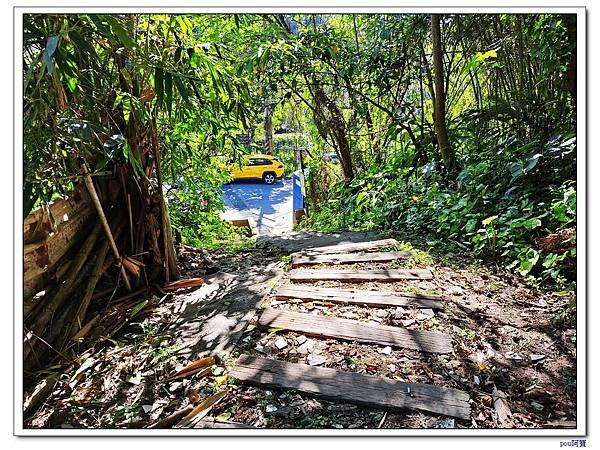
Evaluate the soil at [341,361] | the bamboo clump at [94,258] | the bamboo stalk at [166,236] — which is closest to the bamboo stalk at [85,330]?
the bamboo clump at [94,258]

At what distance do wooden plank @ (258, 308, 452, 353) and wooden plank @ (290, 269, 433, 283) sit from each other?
56cm

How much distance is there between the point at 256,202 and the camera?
5.71 metres

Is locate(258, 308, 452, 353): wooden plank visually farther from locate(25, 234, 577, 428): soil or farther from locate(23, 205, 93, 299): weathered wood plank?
locate(23, 205, 93, 299): weathered wood plank

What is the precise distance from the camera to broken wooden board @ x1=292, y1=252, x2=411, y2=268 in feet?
9.45

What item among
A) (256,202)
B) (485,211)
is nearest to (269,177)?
(256,202)

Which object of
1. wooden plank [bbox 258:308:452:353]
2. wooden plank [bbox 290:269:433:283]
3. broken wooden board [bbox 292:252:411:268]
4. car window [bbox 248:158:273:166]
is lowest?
wooden plank [bbox 258:308:452:353]

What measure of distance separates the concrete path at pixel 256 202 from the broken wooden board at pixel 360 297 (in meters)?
2.83

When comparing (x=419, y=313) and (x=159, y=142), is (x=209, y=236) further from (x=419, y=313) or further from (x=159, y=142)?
(x=419, y=313)

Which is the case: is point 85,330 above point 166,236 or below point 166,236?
below

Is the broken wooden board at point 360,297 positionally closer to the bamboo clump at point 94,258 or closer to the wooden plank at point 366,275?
the wooden plank at point 366,275

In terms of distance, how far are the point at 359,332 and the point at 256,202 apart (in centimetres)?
411

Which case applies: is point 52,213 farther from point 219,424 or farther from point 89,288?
point 219,424

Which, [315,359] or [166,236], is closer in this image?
[315,359]

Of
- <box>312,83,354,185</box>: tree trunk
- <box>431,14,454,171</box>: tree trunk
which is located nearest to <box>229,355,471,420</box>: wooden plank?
<box>431,14,454,171</box>: tree trunk
